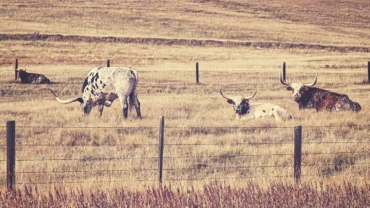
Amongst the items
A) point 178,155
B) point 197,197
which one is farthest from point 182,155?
point 197,197

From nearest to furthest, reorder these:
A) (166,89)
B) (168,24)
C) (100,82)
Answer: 1. (100,82)
2. (166,89)
3. (168,24)

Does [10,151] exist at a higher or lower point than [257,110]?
lower

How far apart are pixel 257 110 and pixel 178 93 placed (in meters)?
7.72

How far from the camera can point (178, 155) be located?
1091 cm

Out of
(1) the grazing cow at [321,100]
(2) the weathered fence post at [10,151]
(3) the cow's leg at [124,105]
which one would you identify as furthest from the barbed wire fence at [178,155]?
(1) the grazing cow at [321,100]

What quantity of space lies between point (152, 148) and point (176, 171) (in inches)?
65.7

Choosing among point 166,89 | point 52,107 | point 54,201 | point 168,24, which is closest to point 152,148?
point 54,201

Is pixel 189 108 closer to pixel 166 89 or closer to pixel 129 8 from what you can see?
pixel 166 89

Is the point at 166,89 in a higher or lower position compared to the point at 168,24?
lower

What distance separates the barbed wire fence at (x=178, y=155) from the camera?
9328 millimetres

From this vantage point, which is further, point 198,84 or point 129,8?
point 129,8

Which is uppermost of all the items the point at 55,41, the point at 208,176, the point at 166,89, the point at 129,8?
the point at 129,8

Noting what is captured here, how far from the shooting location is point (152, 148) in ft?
37.8

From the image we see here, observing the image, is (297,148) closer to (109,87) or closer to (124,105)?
(124,105)
